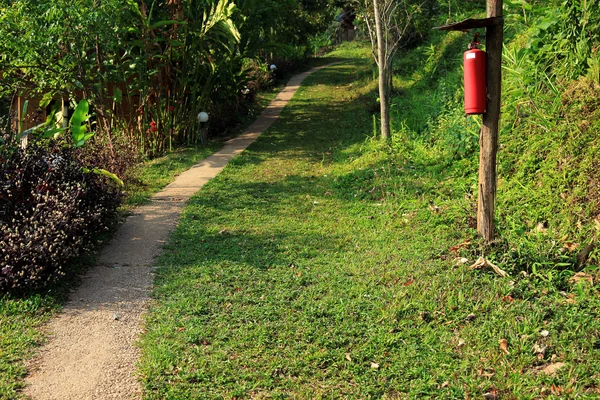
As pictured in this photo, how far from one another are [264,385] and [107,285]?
2.33 meters

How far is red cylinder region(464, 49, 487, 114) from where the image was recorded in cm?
518

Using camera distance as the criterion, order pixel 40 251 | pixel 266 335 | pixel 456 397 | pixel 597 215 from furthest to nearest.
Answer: pixel 597 215, pixel 40 251, pixel 266 335, pixel 456 397

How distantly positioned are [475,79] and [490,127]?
49 cm

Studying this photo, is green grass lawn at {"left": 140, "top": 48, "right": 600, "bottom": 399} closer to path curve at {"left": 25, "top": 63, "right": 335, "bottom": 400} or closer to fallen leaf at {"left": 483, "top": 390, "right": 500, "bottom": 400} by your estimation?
fallen leaf at {"left": 483, "top": 390, "right": 500, "bottom": 400}

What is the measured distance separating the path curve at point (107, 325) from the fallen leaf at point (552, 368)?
9.06ft

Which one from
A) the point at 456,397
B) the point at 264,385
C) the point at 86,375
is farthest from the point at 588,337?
the point at 86,375

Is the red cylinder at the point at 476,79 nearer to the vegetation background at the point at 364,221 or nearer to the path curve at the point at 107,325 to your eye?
the vegetation background at the point at 364,221

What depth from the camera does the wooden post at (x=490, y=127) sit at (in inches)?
207

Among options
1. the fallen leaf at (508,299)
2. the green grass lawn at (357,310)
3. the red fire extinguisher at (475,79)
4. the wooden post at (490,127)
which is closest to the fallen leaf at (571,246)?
the green grass lawn at (357,310)

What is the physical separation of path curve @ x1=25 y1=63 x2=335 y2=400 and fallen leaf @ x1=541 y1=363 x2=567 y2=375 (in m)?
2.76

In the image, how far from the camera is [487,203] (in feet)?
18.2

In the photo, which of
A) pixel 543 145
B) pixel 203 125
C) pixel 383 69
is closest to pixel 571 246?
pixel 543 145

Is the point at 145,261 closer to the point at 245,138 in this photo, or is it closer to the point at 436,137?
the point at 436,137

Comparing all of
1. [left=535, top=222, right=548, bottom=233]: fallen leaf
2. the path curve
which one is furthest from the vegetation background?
the path curve
